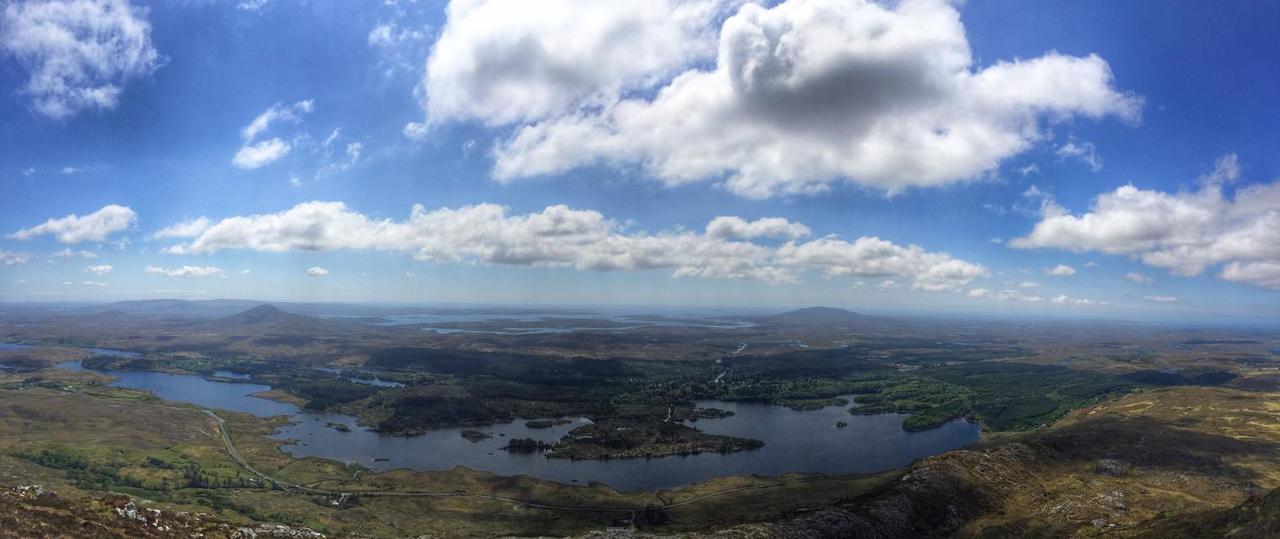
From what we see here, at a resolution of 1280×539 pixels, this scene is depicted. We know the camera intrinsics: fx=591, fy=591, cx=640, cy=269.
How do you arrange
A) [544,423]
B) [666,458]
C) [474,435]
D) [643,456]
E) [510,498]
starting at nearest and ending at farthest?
[510,498] → [666,458] → [643,456] → [474,435] → [544,423]

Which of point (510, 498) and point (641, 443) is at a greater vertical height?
point (510, 498)

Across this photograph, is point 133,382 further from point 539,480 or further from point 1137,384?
point 1137,384

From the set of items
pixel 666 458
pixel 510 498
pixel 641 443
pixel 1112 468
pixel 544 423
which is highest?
pixel 1112 468

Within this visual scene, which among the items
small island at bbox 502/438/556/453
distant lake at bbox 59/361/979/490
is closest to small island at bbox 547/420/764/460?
small island at bbox 502/438/556/453

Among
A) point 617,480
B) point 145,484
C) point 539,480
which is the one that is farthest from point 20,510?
point 617,480

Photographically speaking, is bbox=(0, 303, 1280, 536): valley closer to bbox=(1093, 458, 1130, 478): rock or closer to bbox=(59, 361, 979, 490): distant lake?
bbox=(1093, 458, 1130, 478): rock

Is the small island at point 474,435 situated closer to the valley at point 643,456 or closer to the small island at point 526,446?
the valley at point 643,456

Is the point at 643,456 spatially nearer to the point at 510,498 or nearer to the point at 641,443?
the point at 641,443

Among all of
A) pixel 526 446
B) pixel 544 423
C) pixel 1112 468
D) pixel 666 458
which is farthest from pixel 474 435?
pixel 1112 468
